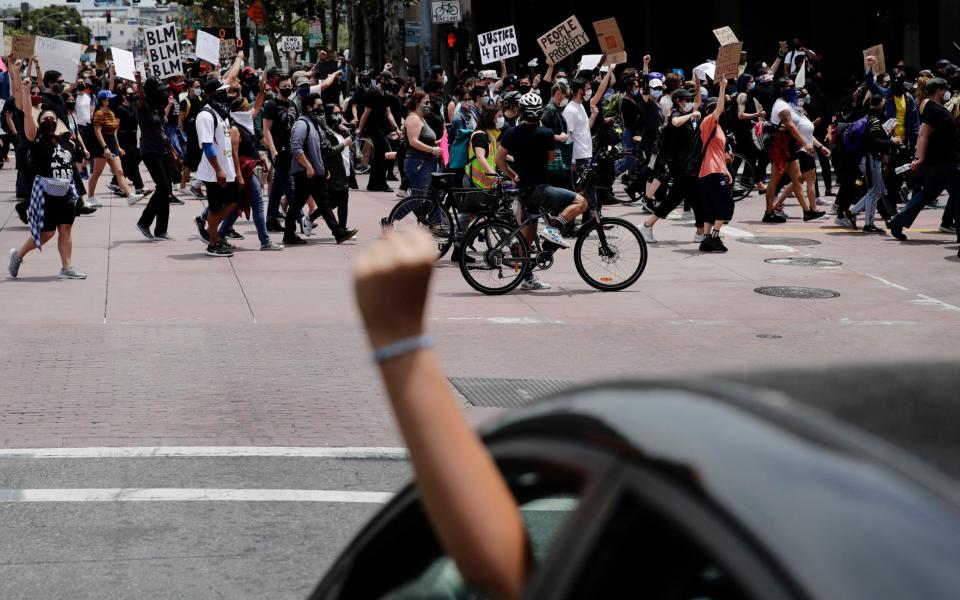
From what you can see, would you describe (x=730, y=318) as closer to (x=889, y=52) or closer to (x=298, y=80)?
(x=298, y=80)

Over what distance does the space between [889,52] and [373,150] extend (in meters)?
15.7

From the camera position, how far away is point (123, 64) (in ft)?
77.9

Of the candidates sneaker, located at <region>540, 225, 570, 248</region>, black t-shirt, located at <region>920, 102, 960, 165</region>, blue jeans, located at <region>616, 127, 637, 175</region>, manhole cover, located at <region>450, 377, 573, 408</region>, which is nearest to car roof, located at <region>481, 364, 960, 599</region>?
manhole cover, located at <region>450, 377, 573, 408</region>

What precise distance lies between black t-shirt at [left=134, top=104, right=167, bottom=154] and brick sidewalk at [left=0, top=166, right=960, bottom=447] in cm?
166

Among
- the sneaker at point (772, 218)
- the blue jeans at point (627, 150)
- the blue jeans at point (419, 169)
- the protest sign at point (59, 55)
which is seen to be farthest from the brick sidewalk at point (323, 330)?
the protest sign at point (59, 55)

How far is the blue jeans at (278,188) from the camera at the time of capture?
54.2ft

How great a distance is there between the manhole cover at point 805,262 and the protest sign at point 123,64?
41.9 ft

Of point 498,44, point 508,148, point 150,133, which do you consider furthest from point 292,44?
point 508,148

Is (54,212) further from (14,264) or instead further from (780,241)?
(780,241)

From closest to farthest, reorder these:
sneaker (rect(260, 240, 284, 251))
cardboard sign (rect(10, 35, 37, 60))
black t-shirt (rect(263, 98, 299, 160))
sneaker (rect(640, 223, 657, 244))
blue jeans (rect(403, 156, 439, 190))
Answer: sneaker (rect(260, 240, 284, 251))
sneaker (rect(640, 223, 657, 244))
black t-shirt (rect(263, 98, 299, 160))
blue jeans (rect(403, 156, 439, 190))
cardboard sign (rect(10, 35, 37, 60))

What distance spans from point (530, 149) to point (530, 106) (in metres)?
0.42

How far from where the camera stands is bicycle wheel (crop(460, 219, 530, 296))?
12875mm

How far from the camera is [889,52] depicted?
108ft

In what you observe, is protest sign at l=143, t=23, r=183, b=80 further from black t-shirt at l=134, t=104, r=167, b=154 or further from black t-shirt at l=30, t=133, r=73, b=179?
black t-shirt at l=30, t=133, r=73, b=179
